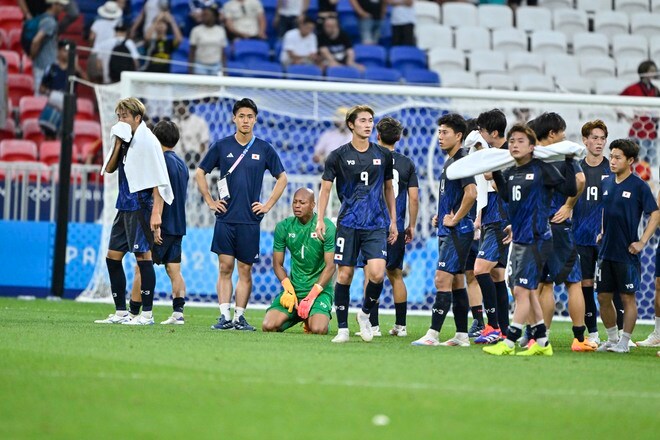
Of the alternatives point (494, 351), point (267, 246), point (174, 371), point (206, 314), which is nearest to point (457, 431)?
point (174, 371)

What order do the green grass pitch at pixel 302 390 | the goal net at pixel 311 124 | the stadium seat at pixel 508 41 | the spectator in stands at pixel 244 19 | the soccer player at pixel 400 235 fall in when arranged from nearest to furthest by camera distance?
the green grass pitch at pixel 302 390 < the soccer player at pixel 400 235 < the goal net at pixel 311 124 < the spectator in stands at pixel 244 19 < the stadium seat at pixel 508 41

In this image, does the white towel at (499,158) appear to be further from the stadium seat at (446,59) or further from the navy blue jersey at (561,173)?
the stadium seat at (446,59)

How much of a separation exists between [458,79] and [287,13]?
341 cm

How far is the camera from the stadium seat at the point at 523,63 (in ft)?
70.1

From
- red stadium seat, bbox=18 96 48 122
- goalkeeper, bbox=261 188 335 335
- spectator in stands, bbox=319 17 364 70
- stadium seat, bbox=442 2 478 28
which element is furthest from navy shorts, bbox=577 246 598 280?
stadium seat, bbox=442 2 478 28

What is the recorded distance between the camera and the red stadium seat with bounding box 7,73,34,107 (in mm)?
19812

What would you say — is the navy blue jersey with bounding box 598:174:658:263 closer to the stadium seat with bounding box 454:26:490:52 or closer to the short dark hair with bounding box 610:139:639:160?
the short dark hair with bounding box 610:139:639:160

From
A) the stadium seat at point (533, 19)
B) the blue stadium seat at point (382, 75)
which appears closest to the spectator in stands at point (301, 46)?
the blue stadium seat at point (382, 75)

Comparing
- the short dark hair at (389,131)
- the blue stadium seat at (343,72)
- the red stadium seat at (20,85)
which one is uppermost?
the blue stadium seat at (343,72)

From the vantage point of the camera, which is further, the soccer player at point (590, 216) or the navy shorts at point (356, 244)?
the soccer player at point (590, 216)

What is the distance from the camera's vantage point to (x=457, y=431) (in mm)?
5340

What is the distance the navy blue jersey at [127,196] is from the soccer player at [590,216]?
4.12 m

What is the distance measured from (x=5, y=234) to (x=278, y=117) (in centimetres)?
431

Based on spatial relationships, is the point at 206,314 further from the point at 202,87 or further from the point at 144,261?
A: the point at 202,87
